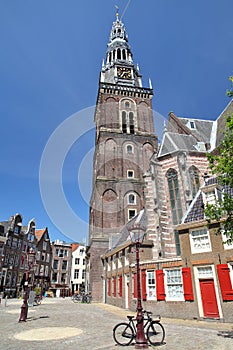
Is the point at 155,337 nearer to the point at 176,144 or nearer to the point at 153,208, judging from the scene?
the point at 153,208

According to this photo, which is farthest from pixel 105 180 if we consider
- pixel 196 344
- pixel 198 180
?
pixel 196 344

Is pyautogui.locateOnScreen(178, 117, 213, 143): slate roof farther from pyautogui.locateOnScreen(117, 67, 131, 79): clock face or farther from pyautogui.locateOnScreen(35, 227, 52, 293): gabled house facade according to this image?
pyautogui.locateOnScreen(35, 227, 52, 293): gabled house facade

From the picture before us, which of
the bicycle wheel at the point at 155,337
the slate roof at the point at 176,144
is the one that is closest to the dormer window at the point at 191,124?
the slate roof at the point at 176,144

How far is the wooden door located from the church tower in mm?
17168

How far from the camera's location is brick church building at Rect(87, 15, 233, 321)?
1261 centimetres

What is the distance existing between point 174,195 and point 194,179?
2.49 meters

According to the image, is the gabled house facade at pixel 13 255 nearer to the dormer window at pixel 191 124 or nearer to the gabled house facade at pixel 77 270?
the gabled house facade at pixel 77 270

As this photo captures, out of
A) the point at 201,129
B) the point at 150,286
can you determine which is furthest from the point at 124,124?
the point at 150,286

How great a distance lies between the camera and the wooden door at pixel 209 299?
1172cm

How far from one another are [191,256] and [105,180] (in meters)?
21.2

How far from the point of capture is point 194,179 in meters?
21.8

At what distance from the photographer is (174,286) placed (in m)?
13.6

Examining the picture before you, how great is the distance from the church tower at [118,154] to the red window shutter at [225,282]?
714 inches

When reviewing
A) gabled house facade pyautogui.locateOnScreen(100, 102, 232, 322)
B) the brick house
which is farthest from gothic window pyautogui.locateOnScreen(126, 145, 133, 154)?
the brick house
